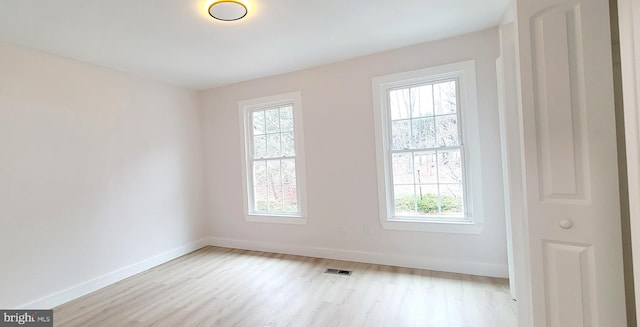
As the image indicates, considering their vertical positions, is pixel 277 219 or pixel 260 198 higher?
pixel 260 198

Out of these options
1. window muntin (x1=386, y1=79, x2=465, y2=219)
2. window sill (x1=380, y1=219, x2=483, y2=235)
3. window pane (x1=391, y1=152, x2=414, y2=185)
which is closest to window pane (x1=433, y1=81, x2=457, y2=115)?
window muntin (x1=386, y1=79, x2=465, y2=219)

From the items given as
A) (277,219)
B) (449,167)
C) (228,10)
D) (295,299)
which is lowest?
(295,299)

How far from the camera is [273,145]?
401cm

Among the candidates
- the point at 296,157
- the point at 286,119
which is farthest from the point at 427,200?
the point at 286,119

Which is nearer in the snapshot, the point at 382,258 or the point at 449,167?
the point at 449,167

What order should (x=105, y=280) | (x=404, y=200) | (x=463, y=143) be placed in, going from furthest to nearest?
1. (x=404, y=200)
2. (x=105, y=280)
3. (x=463, y=143)

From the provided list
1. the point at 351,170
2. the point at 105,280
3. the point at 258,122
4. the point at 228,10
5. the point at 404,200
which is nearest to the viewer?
the point at 228,10

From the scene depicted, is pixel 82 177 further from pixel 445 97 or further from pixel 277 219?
pixel 445 97

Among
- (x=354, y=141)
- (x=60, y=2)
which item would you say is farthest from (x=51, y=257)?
(x=354, y=141)

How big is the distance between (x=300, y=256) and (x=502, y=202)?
7.95 feet

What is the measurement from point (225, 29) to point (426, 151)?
7.79 feet

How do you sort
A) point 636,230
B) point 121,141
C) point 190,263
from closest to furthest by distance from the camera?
point 636,230 < point 121,141 < point 190,263

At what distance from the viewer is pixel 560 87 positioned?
4.51ft

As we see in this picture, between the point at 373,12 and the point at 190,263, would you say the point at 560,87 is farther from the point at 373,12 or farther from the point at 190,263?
the point at 190,263
